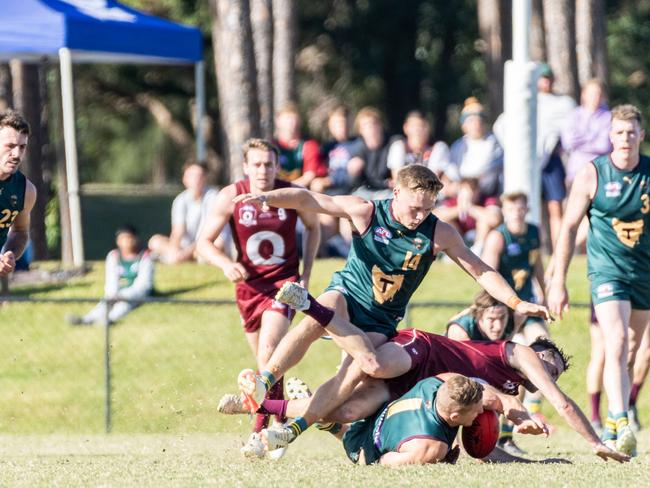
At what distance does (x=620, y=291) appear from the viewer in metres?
9.73

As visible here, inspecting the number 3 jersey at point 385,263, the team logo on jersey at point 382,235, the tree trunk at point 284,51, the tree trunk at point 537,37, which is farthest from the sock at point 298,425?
the tree trunk at point 537,37

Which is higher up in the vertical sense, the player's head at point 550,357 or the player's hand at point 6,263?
the player's hand at point 6,263

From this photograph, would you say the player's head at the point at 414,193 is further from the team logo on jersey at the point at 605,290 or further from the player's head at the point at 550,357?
the team logo on jersey at the point at 605,290

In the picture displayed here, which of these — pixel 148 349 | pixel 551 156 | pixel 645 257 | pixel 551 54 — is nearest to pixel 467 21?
pixel 551 54

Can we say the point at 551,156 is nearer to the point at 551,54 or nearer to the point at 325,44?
the point at 551,54

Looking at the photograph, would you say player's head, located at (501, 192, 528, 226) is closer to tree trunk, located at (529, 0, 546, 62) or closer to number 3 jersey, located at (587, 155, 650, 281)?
number 3 jersey, located at (587, 155, 650, 281)

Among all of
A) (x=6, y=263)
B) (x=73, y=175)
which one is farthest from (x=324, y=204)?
(x=73, y=175)

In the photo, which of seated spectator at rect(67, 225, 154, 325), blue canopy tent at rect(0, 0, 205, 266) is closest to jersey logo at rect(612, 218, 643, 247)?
seated spectator at rect(67, 225, 154, 325)

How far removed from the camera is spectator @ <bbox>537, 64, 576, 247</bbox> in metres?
15.9

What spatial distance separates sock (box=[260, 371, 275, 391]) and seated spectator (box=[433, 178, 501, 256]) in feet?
21.6

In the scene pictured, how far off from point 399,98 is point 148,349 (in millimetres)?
21388

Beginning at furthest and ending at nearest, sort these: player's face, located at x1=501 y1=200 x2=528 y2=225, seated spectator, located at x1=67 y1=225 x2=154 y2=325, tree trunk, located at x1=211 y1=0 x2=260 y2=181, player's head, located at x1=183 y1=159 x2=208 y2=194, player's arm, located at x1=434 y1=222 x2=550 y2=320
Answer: tree trunk, located at x1=211 y1=0 x2=260 y2=181, player's head, located at x1=183 y1=159 x2=208 y2=194, seated spectator, located at x1=67 y1=225 x2=154 y2=325, player's face, located at x1=501 y1=200 x2=528 y2=225, player's arm, located at x1=434 y1=222 x2=550 y2=320

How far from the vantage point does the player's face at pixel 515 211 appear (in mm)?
11398

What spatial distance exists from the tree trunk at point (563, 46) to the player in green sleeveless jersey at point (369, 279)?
1195cm
